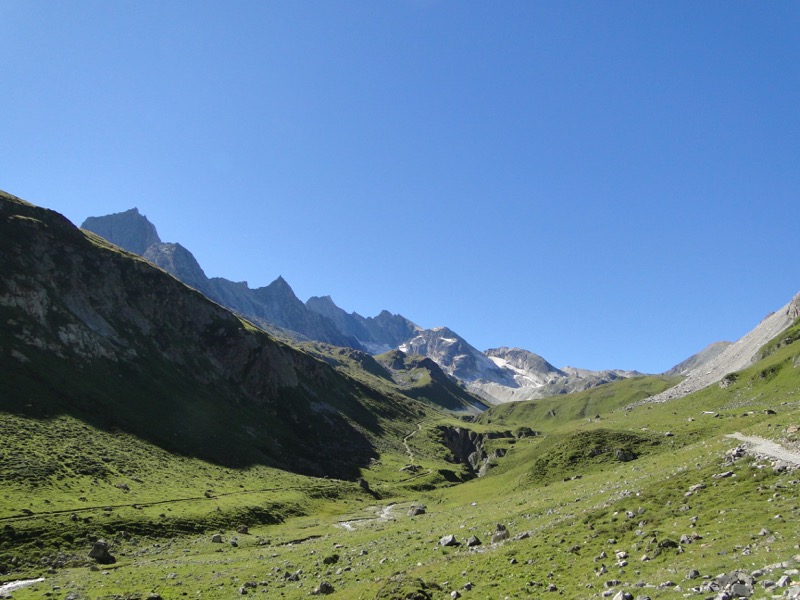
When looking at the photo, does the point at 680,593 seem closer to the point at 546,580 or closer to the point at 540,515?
the point at 546,580

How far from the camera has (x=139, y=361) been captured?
14938 cm

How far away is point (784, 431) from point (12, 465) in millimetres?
105417

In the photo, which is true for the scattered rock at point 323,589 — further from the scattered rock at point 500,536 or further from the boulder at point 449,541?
the scattered rock at point 500,536

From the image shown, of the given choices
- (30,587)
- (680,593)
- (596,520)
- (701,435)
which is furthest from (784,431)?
(30,587)

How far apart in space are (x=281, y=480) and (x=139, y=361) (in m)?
65.5

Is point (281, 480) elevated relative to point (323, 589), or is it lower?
lower

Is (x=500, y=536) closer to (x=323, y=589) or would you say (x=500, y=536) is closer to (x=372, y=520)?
(x=323, y=589)

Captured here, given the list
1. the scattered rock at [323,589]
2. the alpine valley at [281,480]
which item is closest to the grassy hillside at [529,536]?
the alpine valley at [281,480]

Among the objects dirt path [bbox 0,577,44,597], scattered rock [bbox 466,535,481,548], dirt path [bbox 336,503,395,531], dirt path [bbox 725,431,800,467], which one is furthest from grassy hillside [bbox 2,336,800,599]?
dirt path [bbox 0,577,44,597]

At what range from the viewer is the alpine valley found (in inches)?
1089

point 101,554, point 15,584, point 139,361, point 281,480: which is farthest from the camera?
point 139,361

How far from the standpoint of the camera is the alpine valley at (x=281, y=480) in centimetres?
2767

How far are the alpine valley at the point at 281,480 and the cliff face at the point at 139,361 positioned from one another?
0.74 metres

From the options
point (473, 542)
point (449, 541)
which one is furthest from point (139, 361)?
point (473, 542)
